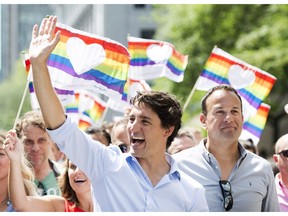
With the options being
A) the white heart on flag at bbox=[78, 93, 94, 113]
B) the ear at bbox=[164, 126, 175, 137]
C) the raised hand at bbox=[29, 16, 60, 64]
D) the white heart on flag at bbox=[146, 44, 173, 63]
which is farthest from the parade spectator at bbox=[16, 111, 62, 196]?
the white heart on flag at bbox=[78, 93, 94, 113]

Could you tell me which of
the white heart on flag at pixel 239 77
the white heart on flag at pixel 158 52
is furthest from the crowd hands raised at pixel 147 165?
the white heart on flag at pixel 158 52

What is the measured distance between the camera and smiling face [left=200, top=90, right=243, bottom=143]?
5.78 m

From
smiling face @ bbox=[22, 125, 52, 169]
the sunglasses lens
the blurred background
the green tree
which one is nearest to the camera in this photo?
the sunglasses lens

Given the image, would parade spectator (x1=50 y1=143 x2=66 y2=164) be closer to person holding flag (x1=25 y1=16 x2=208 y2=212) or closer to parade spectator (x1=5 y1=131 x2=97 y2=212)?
parade spectator (x1=5 y1=131 x2=97 y2=212)

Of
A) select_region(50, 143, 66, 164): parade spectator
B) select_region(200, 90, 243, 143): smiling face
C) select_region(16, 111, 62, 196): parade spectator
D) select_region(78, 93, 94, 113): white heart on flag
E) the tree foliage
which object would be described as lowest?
the tree foliage

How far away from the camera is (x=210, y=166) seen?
5.80m

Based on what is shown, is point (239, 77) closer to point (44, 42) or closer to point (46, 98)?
point (44, 42)

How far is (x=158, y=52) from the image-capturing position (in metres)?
9.73

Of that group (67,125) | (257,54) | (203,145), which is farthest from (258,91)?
(257,54)

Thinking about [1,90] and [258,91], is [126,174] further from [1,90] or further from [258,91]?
[1,90]

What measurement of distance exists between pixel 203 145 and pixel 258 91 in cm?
306

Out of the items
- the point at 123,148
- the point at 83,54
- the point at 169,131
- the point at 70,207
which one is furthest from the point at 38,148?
the point at 169,131

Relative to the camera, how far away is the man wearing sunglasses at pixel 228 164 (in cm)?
570

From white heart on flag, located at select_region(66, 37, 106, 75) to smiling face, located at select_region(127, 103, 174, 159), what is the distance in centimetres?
118
